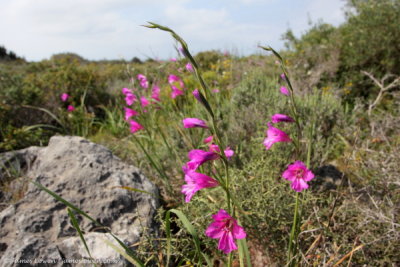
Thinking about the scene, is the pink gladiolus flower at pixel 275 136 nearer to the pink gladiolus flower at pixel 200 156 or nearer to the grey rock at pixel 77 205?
the pink gladiolus flower at pixel 200 156

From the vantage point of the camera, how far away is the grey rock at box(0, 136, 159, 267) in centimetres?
186

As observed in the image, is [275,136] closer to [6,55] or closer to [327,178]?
[327,178]

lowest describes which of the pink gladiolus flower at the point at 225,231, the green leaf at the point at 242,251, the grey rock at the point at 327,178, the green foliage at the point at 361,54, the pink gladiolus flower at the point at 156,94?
the grey rock at the point at 327,178

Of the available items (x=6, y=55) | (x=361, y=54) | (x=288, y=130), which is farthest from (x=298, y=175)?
(x=6, y=55)

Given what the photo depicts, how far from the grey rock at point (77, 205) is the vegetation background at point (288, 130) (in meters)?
0.23

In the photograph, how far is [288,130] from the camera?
275cm

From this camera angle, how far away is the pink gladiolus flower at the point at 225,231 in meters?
1.17

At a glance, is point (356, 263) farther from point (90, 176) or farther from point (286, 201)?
point (90, 176)

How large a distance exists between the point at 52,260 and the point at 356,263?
195 cm

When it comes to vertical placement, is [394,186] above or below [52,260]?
above

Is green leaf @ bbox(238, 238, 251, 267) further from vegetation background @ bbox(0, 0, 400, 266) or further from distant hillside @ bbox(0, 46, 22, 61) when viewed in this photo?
distant hillside @ bbox(0, 46, 22, 61)

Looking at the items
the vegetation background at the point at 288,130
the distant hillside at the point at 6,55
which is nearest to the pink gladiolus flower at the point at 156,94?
the vegetation background at the point at 288,130

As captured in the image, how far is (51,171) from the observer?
248cm

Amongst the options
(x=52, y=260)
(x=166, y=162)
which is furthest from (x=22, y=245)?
(x=166, y=162)
